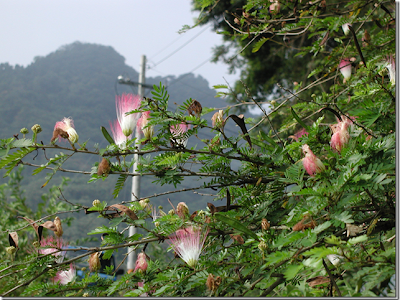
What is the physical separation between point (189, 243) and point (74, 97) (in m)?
54.2

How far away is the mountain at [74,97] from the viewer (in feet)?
102

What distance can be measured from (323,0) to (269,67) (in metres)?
5.69

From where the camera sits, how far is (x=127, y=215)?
126 cm

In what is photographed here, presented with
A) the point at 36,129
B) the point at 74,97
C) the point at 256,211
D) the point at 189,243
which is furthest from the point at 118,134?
the point at 74,97

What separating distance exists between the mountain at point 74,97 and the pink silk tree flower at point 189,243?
21524 mm

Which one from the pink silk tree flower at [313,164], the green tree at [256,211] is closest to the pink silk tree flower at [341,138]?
the green tree at [256,211]

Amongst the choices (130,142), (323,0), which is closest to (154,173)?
(130,142)

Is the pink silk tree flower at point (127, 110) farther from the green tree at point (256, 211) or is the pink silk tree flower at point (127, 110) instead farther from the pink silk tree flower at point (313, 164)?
the pink silk tree flower at point (313, 164)

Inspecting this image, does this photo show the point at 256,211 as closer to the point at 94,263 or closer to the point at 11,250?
the point at 94,263

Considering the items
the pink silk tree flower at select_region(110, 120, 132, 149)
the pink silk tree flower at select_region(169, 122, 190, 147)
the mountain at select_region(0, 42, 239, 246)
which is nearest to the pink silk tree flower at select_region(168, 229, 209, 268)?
the pink silk tree flower at select_region(169, 122, 190, 147)

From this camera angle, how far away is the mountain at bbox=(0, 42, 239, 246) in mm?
31094

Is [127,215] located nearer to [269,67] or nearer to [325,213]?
[325,213]

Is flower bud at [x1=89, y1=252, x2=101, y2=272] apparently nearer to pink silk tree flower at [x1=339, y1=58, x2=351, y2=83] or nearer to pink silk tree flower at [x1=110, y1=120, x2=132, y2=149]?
pink silk tree flower at [x1=110, y1=120, x2=132, y2=149]

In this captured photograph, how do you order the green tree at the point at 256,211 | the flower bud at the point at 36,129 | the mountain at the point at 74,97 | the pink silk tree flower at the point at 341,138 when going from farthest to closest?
the mountain at the point at 74,97
the flower bud at the point at 36,129
the pink silk tree flower at the point at 341,138
the green tree at the point at 256,211
